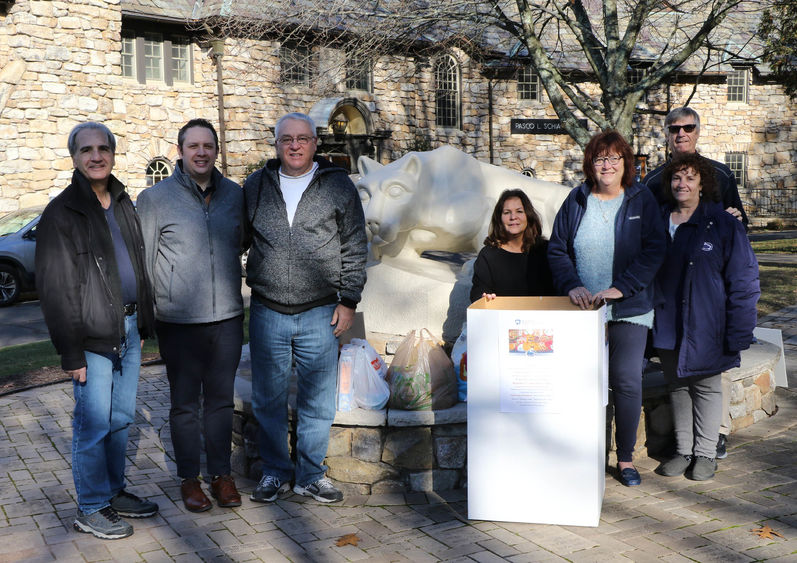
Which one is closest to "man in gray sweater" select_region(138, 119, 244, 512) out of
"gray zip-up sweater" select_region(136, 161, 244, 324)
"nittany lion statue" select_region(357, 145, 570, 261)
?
"gray zip-up sweater" select_region(136, 161, 244, 324)

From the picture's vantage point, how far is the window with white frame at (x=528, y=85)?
27938 mm

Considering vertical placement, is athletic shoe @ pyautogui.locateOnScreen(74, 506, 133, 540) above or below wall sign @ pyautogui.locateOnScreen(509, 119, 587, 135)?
below

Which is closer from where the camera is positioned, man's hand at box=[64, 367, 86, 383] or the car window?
man's hand at box=[64, 367, 86, 383]

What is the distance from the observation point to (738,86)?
31.0 meters

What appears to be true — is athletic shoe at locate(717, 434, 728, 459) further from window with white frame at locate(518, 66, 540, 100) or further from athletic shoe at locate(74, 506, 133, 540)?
window with white frame at locate(518, 66, 540, 100)

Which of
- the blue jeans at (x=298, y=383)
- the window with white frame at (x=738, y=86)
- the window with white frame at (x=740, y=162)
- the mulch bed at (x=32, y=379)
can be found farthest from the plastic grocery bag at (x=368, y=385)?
the window with white frame at (x=738, y=86)

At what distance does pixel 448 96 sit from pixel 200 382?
77.6 feet

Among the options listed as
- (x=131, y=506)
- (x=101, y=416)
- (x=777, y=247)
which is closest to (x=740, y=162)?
(x=777, y=247)

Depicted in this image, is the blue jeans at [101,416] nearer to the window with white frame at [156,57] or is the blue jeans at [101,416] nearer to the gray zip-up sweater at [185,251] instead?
the gray zip-up sweater at [185,251]

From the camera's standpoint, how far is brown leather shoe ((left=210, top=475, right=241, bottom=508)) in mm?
4207

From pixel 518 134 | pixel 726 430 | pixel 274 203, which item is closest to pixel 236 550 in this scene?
pixel 274 203

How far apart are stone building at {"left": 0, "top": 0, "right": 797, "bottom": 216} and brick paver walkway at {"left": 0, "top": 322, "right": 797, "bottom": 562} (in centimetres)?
984

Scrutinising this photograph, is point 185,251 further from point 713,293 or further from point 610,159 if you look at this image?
point 713,293

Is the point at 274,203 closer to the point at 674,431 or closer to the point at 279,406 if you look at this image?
the point at 279,406
